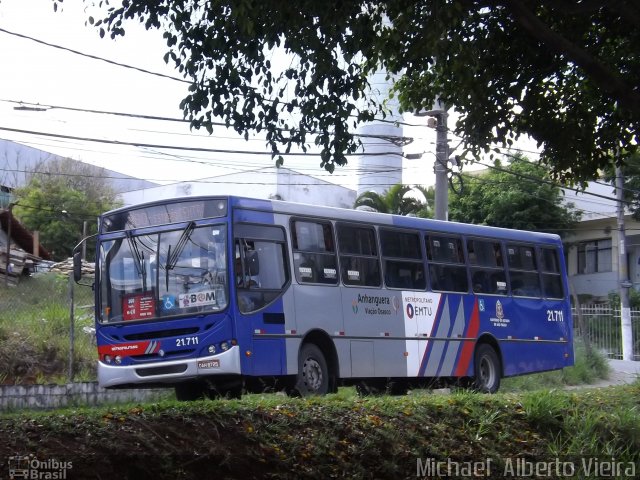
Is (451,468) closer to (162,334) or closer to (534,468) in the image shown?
(534,468)

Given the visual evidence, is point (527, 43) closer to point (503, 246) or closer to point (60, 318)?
point (503, 246)

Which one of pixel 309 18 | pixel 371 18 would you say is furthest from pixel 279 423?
pixel 371 18

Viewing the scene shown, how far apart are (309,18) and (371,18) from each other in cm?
124

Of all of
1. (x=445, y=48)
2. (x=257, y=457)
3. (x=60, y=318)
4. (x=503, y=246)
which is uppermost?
(x=445, y=48)

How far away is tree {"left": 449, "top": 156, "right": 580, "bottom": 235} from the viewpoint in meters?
38.8

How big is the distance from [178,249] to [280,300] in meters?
1.68

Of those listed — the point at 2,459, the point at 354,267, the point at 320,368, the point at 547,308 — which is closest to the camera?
the point at 2,459

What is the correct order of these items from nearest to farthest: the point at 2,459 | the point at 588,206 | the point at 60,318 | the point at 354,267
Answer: the point at 2,459
the point at 354,267
the point at 60,318
the point at 588,206

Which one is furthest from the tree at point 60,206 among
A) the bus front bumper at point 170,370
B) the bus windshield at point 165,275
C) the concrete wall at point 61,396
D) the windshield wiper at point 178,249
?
the windshield wiper at point 178,249

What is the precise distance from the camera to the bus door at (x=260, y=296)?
13445 mm

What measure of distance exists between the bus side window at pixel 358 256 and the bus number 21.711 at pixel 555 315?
17.9 feet

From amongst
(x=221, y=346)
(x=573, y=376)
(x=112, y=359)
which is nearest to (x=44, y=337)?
(x=112, y=359)

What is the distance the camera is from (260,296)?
13.8 meters

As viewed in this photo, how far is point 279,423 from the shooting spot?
334 inches
